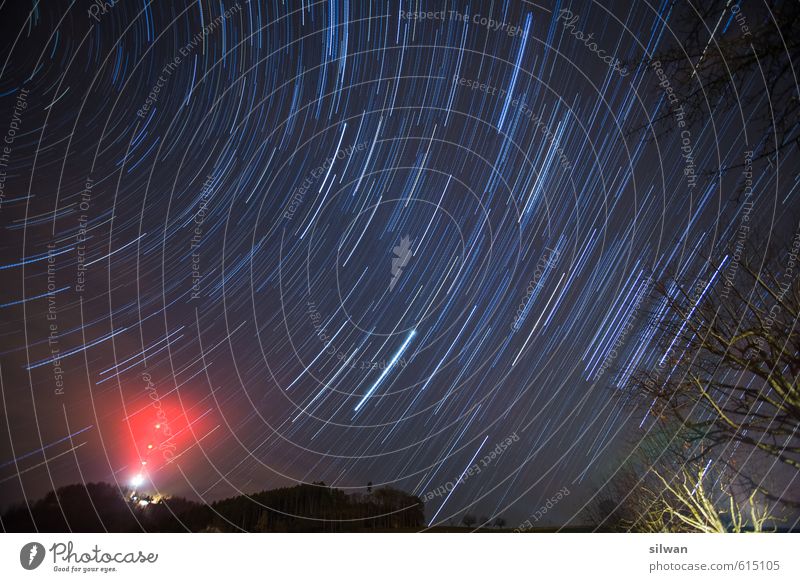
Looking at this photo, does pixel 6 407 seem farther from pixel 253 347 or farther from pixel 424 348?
pixel 424 348

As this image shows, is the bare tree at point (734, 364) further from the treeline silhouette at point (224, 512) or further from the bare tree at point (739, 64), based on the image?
the treeline silhouette at point (224, 512)

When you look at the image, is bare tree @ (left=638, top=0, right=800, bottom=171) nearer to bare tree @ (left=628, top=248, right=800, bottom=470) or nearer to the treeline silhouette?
bare tree @ (left=628, top=248, right=800, bottom=470)

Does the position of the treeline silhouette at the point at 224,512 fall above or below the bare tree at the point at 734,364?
below

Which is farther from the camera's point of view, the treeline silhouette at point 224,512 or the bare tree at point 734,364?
the bare tree at point 734,364

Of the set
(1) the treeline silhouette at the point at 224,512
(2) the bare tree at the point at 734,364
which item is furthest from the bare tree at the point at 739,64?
(1) the treeline silhouette at the point at 224,512

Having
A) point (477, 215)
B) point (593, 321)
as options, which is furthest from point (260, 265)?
point (593, 321)

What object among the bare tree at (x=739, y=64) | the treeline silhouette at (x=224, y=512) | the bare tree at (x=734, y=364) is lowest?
the treeline silhouette at (x=224, y=512)

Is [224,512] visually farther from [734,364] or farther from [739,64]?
[739,64]

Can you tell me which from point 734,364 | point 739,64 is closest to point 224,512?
point 734,364

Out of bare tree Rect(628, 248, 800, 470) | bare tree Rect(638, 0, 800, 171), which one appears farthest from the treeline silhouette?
bare tree Rect(638, 0, 800, 171)

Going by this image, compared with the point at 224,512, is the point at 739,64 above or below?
above
